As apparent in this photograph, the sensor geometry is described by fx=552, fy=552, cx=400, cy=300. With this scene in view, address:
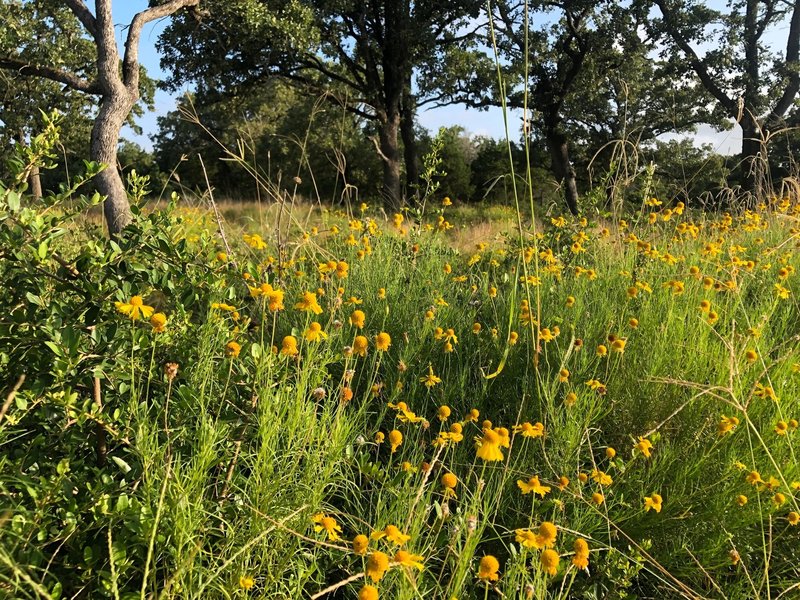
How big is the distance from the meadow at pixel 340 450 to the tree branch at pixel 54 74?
6.90 meters

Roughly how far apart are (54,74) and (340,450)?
918 cm

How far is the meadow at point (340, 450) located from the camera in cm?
108

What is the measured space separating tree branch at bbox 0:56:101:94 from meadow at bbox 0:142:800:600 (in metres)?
6.90

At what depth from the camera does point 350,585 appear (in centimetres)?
130

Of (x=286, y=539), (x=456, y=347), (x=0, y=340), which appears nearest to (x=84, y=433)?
(x=0, y=340)

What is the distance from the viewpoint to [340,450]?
4.13 ft

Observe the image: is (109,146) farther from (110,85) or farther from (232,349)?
(232,349)

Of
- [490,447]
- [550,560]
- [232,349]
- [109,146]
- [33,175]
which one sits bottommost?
[550,560]

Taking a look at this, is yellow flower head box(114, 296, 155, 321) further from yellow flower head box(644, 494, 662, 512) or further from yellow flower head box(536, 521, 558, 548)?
yellow flower head box(644, 494, 662, 512)

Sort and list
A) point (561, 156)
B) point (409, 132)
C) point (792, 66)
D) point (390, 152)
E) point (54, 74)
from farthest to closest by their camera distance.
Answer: point (409, 132) → point (561, 156) → point (390, 152) → point (792, 66) → point (54, 74)

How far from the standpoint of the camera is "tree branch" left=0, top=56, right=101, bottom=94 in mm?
7535

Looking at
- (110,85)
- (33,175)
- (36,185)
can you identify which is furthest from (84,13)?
(36,185)

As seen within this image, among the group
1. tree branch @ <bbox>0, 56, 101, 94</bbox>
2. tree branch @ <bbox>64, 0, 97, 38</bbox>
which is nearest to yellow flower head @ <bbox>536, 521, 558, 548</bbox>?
tree branch @ <bbox>0, 56, 101, 94</bbox>

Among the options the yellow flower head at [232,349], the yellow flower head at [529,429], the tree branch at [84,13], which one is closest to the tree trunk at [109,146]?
the tree branch at [84,13]
